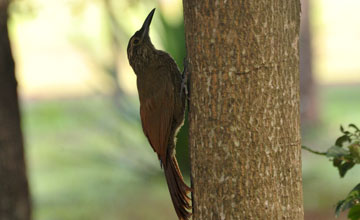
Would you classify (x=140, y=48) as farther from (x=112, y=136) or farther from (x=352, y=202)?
(x=112, y=136)

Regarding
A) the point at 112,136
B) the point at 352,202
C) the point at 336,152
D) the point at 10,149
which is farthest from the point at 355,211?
the point at 112,136

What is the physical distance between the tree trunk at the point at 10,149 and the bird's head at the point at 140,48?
79.8 inches

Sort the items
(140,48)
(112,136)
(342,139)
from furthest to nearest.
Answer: (112,136), (140,48), (342,139)

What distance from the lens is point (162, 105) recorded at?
362 cm

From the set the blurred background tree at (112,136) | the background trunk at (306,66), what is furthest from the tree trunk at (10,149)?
the background trunk at (306,66)

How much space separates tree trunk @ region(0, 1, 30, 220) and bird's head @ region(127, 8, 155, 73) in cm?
203

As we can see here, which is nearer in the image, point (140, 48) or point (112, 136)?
point (140, 48)

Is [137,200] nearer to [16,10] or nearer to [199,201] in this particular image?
[16,10]

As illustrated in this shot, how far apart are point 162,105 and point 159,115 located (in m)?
0.06

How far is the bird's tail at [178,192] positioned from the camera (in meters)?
3.25

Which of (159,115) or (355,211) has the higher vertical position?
(159,115)

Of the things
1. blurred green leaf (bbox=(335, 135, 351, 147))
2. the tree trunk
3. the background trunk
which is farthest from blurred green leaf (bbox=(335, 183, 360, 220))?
the background trunk

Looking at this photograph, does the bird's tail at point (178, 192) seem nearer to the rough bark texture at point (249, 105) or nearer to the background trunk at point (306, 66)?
the rough bark texture at point (249, 105)

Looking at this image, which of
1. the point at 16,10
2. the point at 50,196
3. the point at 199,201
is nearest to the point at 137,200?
the point at 50,196
